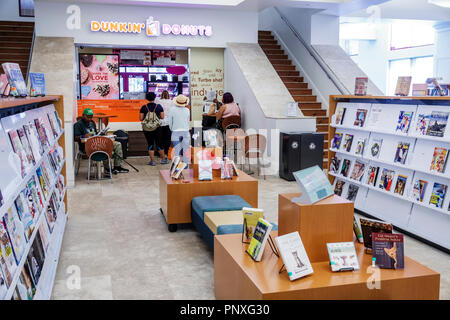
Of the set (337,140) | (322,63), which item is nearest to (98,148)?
(337,140)

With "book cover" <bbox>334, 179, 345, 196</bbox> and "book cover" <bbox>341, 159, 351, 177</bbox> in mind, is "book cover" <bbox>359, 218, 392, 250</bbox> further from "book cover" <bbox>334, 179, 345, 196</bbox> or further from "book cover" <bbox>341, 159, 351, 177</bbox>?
"book cover" <bbox>334, 179, 345, 196</bbox>

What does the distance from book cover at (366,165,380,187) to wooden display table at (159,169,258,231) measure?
1.52 m

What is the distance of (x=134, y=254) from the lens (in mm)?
4867

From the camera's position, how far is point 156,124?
33.5ft

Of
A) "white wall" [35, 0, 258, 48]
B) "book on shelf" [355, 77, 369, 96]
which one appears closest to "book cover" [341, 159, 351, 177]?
"book on shelf" [355, 77, 369, 96]

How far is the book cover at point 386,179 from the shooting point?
577cm

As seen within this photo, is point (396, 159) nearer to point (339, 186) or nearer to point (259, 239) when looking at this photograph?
point (339, 186)

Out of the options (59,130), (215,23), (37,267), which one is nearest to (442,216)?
(37,267)

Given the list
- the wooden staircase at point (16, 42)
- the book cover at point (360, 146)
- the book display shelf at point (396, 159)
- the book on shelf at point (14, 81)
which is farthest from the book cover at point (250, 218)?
the wooden staircase at point (16, 42)

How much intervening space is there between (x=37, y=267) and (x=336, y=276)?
2.03 metres

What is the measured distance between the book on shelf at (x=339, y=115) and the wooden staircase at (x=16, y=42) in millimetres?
8358

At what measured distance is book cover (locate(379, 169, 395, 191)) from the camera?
18.9ft

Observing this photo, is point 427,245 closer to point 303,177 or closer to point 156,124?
point 303,177

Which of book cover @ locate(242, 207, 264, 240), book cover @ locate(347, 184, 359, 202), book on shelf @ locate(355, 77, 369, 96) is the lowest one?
book cover @ locate(347, 184, 359, 202)
